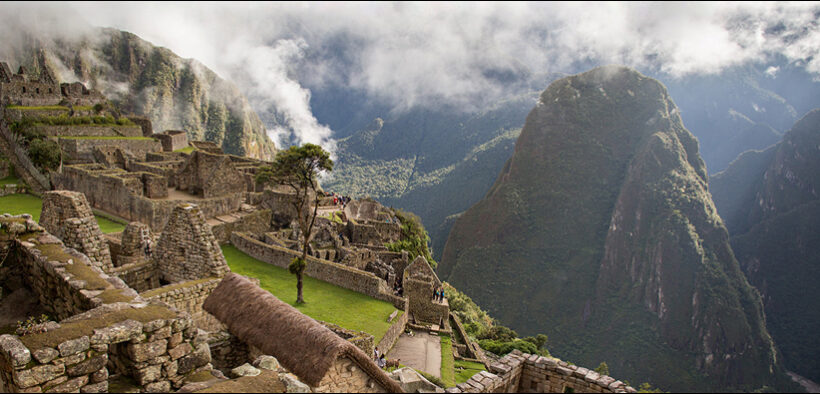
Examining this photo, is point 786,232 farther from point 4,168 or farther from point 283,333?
point 4,168

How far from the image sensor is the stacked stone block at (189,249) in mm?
7543

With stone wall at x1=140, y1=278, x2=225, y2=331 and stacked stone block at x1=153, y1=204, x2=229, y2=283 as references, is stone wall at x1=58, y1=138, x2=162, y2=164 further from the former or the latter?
stone wall at x1=140, y1=278, x2=225, y2=331

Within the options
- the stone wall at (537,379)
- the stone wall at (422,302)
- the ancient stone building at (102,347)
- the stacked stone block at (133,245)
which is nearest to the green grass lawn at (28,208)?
the stacked stone block at (133,245)

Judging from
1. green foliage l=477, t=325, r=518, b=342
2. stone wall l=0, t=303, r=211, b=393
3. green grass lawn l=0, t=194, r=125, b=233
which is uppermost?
stone wall l=0, t=303, r=211, b=393

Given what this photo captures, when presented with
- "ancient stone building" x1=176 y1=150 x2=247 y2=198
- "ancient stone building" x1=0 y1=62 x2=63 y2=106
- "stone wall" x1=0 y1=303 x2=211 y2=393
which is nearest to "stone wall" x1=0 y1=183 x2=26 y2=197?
"ancient stone building" x1=176 y1=150 x2=247 y2=198

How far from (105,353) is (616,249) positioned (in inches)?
4729

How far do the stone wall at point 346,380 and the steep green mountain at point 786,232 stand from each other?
12300 cm

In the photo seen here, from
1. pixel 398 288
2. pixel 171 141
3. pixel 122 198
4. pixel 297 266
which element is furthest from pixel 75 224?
pixel 171 141

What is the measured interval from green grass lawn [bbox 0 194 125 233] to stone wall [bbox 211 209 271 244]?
335 cm

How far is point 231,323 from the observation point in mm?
5508

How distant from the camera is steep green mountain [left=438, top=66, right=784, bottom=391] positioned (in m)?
88.4

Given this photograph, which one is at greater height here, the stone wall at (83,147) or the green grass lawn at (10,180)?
the stone wall at (83,147)

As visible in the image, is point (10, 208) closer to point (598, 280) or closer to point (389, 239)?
point (389, 239)

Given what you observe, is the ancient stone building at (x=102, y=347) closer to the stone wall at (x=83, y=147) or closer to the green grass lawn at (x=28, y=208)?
the green grass lawn at (x=28, y=208)
